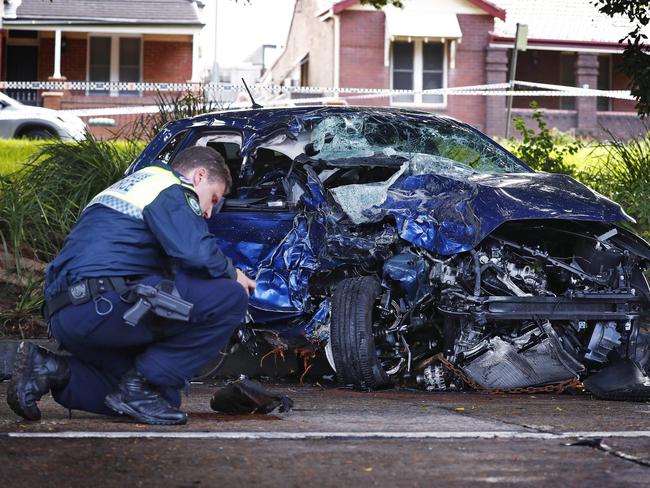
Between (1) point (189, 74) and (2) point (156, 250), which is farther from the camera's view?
(1) point (189, 74)

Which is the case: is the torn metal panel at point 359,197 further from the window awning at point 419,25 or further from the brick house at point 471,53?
the window awning at point 419,25

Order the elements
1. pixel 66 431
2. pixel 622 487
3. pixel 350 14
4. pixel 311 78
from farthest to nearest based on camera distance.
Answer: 1. pixel 311 78
2. pixel 350 14
3. pixel 66 431
4. pixel 622 487

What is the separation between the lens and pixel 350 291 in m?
6.97

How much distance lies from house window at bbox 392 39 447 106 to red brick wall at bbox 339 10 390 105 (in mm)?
584

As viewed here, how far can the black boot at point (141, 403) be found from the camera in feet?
17.1

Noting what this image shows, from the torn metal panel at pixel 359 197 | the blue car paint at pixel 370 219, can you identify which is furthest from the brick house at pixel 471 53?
the torn metal panel at pixel 359 197

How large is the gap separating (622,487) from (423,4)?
28.2 metres

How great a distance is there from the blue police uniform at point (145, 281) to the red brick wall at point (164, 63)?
2757 cm

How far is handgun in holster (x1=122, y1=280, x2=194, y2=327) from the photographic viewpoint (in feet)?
16.3

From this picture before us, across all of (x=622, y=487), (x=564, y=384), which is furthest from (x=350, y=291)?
(x=622, y=487)

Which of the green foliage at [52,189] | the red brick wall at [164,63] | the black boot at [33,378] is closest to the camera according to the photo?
the black boot at [33,378]

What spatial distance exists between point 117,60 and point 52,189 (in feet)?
73.3

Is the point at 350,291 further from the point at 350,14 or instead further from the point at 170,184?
the point at 350,14

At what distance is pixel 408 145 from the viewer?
8.14 meters
